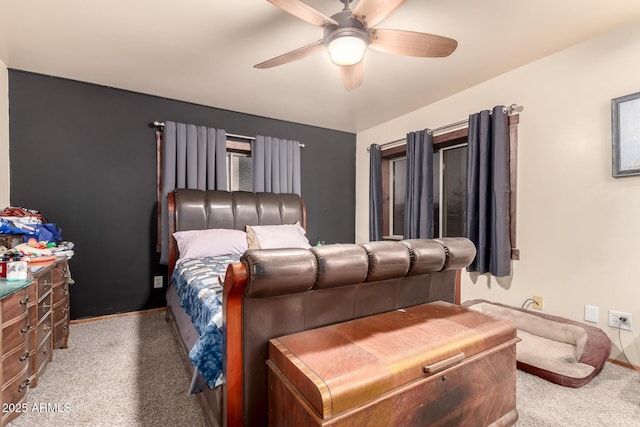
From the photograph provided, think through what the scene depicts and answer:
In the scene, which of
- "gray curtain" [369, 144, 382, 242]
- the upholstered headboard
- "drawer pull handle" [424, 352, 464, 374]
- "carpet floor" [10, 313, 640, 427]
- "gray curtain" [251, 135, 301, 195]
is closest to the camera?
"drawer pull handle" [424, 352, 464, 374]

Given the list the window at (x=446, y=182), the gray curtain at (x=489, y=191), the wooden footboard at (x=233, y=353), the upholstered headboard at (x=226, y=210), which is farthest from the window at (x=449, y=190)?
the wooden footboard at (x=233, y=353)

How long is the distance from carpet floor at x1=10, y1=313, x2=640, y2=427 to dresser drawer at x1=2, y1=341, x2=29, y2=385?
257 millimetres

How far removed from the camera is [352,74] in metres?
2.17

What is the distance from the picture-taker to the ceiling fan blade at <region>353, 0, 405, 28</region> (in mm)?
1474

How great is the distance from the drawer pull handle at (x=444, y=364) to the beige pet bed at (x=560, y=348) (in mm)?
1160

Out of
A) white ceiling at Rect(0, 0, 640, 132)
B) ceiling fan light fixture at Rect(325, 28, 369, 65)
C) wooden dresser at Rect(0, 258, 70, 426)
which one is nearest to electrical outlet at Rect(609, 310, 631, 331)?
white ceiling at Rect(0, 0, 640, 132)

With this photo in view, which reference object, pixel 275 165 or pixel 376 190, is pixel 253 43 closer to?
pixel 275 165

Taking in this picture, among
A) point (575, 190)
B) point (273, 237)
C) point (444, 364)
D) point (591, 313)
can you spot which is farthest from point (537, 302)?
point (273, 237)

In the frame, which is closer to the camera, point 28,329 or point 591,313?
point 28,329

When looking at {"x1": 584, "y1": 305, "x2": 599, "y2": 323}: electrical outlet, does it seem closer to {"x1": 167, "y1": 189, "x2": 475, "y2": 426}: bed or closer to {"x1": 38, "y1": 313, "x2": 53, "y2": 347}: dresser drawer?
{"x1": 167, "y1": 189, "x2": 475, "y2": 426}: bed

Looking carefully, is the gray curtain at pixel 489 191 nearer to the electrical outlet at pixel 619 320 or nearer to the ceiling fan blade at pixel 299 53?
the electrical outlet at pixel 619 320

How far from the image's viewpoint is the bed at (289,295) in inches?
44.9

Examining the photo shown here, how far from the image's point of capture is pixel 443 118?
11.1ft

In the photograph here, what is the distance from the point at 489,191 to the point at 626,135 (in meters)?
0.98
